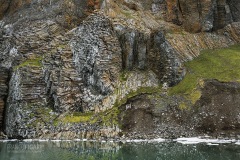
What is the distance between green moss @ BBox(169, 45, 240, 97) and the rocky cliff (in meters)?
0.84

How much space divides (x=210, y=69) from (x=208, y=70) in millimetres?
536

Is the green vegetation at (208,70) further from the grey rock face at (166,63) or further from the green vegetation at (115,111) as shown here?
the green vegetation at (115,111)

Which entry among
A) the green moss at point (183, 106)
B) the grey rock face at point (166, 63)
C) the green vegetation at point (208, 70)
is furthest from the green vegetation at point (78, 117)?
the grey rock face at point (166, 63)

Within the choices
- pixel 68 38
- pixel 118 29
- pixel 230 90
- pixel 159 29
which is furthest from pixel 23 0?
pixel 230 90

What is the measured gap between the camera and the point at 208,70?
192ft

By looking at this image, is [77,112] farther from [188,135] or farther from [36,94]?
[188,135]

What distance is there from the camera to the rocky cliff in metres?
50.3

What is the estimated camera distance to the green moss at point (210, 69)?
5400cm

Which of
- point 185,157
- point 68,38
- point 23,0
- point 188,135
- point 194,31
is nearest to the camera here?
point 185,157

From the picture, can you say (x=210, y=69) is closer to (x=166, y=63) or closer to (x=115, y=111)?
(x=166, y=63)

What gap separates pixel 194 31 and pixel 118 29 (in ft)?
62.8

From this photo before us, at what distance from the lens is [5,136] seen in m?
56.7

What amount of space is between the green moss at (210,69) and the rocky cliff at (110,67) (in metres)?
0.84

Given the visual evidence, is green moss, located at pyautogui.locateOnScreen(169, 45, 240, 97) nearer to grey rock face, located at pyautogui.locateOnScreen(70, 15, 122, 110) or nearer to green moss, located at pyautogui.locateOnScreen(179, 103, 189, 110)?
green moss, located at pyautogui.locateOnScreen(179, 103, 189, 110)
